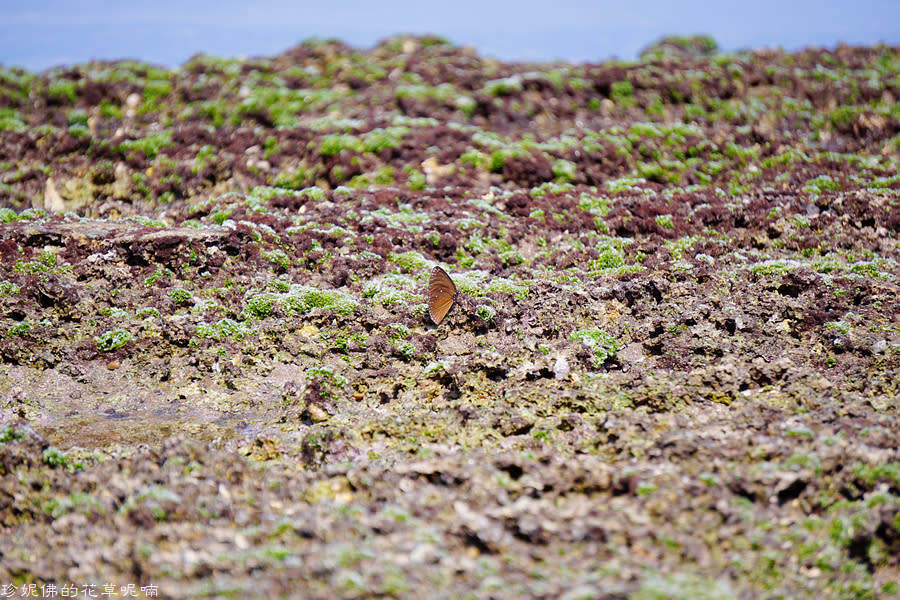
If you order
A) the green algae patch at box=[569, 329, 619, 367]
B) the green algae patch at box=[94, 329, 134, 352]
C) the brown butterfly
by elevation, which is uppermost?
the brown butterfly

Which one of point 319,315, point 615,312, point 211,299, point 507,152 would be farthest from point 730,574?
point 507,152

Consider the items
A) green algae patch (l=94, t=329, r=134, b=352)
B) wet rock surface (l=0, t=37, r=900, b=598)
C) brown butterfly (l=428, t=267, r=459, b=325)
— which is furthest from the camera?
brown butterfly (l=428, t=267, r=459, b=325)

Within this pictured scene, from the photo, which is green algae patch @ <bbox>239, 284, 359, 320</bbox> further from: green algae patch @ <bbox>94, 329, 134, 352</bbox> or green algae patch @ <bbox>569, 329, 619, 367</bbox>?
green algae patch @ <bbox>569, 329, 619, 367</bbox>

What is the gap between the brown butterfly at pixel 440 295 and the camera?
934 cm

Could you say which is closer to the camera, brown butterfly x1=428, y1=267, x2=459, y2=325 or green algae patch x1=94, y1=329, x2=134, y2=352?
green algae patch x1=94, y1=329, x2=134, y2=352

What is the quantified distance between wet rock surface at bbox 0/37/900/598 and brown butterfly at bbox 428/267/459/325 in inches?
8.6

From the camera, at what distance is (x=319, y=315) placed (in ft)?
31.3

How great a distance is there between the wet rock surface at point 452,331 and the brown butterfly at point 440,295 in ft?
0.72

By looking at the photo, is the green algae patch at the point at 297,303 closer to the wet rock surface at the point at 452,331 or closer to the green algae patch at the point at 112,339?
the wet rock surface at the point at 452,331

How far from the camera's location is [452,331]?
9.40m

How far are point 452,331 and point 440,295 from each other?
0.55 meters

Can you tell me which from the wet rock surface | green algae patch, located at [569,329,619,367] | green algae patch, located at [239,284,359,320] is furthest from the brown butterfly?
green algae patch, located at [569,329,619,367]

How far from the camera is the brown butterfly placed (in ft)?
30.7

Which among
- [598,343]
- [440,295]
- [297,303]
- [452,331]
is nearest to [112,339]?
[297,303]
